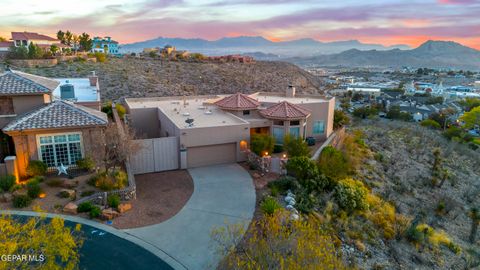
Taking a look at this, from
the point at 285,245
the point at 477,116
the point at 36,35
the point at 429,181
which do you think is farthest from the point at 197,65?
the point at 285,245

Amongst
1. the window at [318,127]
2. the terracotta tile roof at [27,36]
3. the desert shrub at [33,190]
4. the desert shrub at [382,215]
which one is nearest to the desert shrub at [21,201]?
the desert shrub at [33,190]

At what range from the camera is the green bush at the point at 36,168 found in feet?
59.6

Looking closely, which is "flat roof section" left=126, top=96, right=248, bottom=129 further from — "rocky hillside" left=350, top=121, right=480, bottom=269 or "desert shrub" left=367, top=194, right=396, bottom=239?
"rocky hillside" left=350, top=121, right=480, bottom=269

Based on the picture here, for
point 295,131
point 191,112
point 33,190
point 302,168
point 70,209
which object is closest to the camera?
point 70,209

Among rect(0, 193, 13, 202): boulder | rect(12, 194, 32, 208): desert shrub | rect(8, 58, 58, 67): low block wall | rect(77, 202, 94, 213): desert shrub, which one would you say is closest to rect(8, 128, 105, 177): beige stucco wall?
rect(0, 193, 13, 202): boulder

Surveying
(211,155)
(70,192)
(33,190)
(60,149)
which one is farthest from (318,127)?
(33,190)

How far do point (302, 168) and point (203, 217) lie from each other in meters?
7.44

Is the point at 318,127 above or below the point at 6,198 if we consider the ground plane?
above

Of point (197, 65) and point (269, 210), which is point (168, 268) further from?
point (197, 65)

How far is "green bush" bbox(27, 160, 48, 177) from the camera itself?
59.6 ft

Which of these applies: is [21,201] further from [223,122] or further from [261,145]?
[261,145]

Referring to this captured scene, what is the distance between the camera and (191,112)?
2833cm

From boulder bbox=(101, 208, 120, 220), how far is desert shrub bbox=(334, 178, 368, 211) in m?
12.3

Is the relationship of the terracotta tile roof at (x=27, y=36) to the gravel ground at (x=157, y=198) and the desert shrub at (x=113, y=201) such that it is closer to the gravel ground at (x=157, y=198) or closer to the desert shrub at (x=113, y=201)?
the gravel ground at (x=157, y=198)
